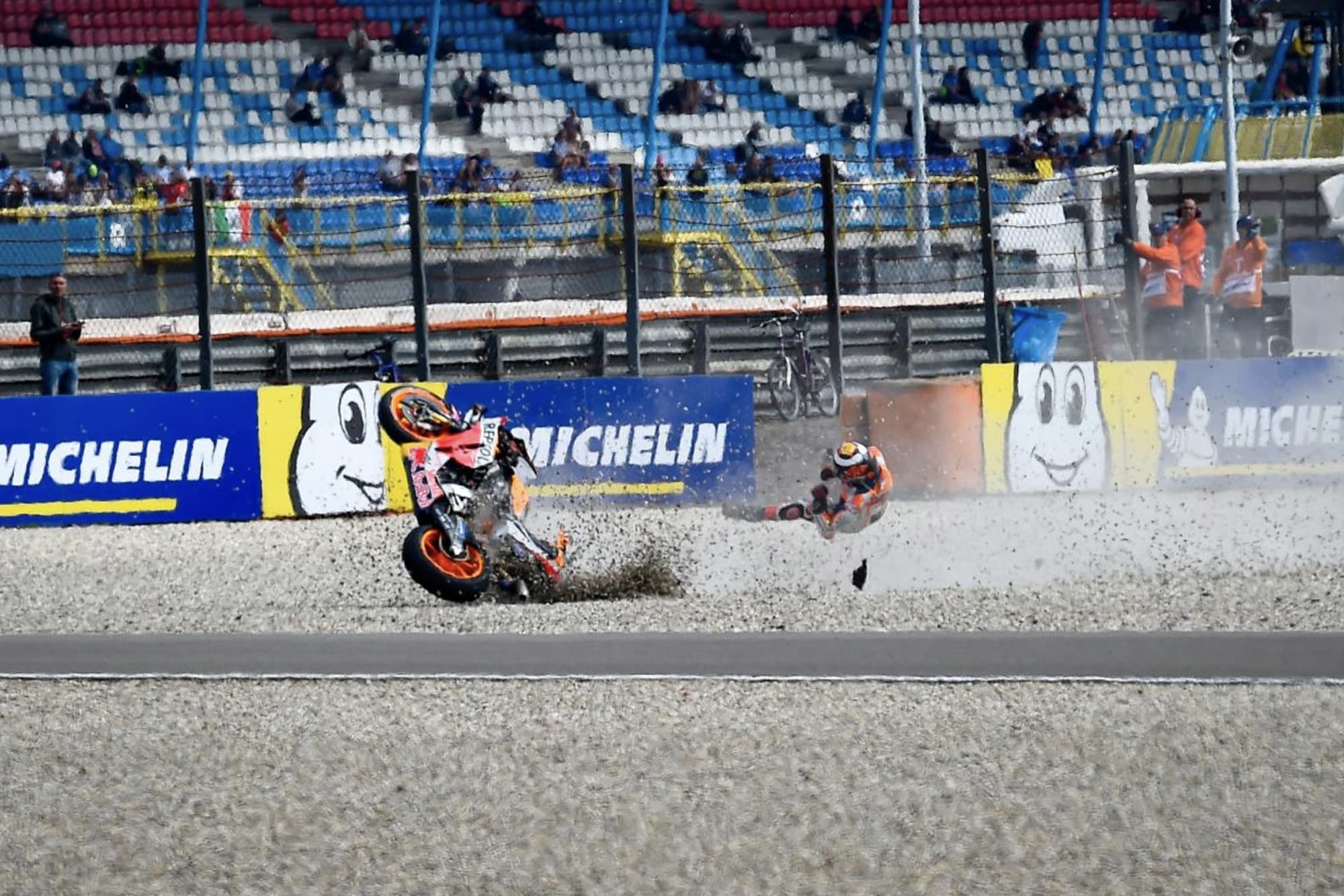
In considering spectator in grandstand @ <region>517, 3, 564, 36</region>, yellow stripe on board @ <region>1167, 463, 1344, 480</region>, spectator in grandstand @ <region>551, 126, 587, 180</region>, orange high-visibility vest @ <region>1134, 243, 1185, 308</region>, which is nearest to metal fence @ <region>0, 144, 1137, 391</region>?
orange high-visibility vest @ <region>1134, 243, 1185, 308</region>

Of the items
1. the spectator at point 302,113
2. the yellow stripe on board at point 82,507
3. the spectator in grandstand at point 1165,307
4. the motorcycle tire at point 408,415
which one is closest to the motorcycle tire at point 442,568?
the motorcycle tire at point 408,415

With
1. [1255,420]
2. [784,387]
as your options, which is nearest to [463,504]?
[784,387]

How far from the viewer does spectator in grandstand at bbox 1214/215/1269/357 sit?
58.8ft

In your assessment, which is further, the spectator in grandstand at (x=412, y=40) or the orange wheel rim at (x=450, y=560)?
the spectator in grandstand at (x=412, y=40)

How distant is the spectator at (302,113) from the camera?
27.9 m

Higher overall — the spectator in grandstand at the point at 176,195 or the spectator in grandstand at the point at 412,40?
the spectator in grandstand at the point at 412,40

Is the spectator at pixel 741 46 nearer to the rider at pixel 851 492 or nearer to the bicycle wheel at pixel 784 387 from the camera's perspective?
the bicycle wheel at pixel 784 387

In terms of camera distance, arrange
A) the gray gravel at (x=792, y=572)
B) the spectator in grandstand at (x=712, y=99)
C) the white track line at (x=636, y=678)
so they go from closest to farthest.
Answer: the white track line at (x=636, y=678) → the gray gravel at (x=792, y=572) → the spectator in grandstand at (x=712, y=99)

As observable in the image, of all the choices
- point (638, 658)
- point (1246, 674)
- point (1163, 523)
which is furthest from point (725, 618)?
point (1163, 523)

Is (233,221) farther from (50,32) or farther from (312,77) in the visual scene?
(50,32)

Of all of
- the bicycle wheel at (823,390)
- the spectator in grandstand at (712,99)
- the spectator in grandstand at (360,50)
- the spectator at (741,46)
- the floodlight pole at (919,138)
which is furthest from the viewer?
the spectator at (741,46)

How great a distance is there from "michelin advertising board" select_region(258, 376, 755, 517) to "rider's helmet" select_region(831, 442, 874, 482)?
2880 millimetres

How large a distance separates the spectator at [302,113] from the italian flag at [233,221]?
11020mm

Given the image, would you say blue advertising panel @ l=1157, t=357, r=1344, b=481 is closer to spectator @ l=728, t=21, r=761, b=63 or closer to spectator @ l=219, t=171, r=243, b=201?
spectator @ l=219, t=171, r=243, b=201
